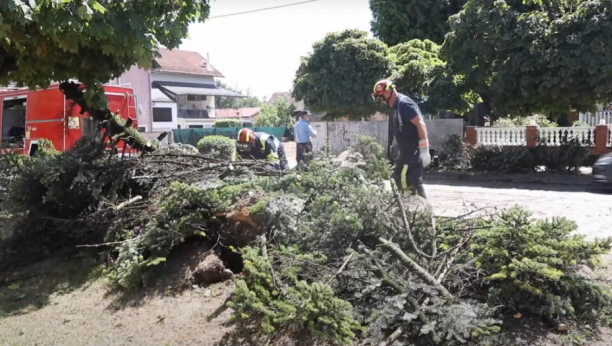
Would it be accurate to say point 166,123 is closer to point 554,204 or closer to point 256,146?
point 256,146

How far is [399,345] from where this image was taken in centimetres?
355

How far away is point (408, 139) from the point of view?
6551 mm

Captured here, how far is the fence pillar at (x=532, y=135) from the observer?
1633 centimetres

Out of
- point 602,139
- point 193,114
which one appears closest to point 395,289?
point 602,139

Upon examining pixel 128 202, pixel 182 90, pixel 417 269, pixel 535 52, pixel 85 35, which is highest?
pixel 182 90

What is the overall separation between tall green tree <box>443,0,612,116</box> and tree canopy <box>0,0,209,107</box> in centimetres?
972

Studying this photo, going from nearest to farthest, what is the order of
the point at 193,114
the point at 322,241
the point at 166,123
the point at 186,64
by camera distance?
the point at 322,241 < the point at 166,123 < the point at 186,64 < the point at 193,114

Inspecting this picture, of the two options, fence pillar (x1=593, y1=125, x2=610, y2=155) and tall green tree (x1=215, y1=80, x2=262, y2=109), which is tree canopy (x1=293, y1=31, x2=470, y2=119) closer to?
fence pillar (x1=593, y1=125, x2=610, y2=155)

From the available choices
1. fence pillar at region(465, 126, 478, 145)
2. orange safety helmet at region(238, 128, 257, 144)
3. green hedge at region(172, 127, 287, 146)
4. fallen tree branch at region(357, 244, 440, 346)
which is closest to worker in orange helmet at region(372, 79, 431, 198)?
fallen tree branch at region(357, 244, 440, 346)

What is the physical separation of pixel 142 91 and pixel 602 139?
51.5 ft

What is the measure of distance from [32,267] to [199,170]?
2303mm

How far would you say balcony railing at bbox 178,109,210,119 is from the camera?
45.4 meters

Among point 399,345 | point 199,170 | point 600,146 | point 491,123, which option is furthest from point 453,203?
point 491,123

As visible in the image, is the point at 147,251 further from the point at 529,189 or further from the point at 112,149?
the point at 529,189
